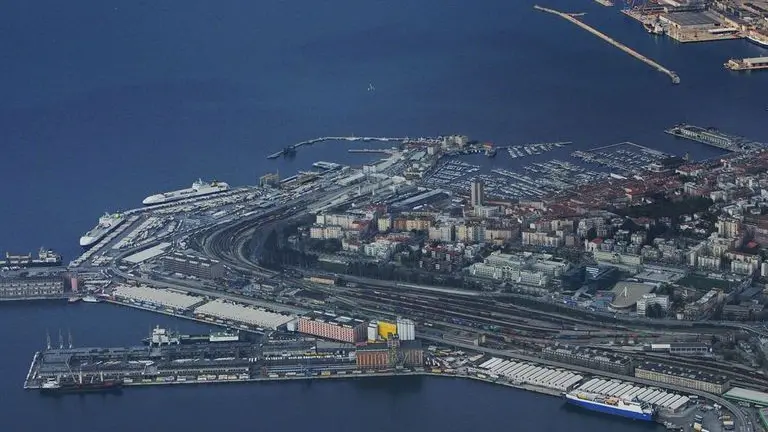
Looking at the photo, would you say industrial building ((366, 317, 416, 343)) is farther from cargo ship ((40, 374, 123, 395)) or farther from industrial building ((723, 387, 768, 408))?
industrial building ((723, 387, 768, 408))

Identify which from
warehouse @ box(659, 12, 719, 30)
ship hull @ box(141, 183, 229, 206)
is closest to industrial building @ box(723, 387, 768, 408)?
ship hull @ box(141, 183, 229, 206)

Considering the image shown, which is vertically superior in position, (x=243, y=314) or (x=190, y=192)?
(x=190, y=192)

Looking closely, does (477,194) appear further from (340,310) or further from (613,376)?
(613,376)

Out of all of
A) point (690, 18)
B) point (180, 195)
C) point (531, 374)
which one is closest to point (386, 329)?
point (531, 374)

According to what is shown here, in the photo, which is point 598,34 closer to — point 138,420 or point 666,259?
point 666,259

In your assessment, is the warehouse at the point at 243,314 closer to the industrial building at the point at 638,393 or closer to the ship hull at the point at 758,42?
the industrial building at the point at 638,393

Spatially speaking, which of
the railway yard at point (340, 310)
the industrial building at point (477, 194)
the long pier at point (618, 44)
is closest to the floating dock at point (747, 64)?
the long pier at point (618, 44)

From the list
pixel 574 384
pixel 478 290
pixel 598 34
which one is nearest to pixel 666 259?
pixel 478 290
